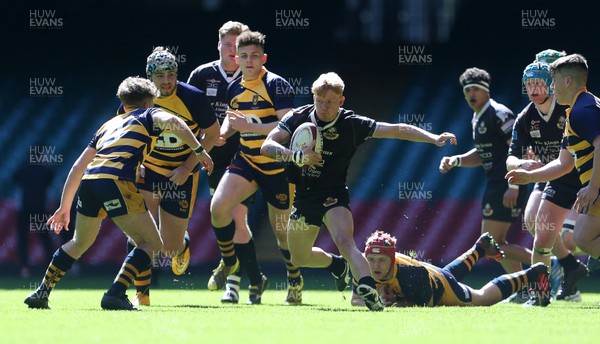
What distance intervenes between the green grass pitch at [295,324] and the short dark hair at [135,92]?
142cm

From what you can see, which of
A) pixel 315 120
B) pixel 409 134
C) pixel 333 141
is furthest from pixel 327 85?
pixel 409 134

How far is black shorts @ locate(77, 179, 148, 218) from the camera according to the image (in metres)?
7.57

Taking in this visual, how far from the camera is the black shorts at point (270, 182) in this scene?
936cm

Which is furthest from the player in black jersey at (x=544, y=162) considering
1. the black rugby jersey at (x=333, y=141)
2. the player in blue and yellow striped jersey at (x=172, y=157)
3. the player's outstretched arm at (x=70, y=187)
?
the player's outstretched arm at (x=70, y=187)

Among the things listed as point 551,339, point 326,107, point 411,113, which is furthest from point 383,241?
point 411,113

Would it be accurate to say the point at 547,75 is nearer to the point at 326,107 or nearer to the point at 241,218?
the point at 326,107

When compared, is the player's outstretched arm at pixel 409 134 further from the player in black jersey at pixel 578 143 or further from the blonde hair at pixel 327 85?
the player in black jersey at pixel 578 143

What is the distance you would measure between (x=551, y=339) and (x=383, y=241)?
2.33 metres

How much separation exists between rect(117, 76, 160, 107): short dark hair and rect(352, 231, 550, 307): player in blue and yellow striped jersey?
1.84 m

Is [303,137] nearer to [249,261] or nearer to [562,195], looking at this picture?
[249,261]

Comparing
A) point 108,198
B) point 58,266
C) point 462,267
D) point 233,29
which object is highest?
point 233,29

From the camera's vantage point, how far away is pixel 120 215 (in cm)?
762

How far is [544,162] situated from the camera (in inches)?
368

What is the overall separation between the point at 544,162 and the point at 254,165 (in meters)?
2.31
